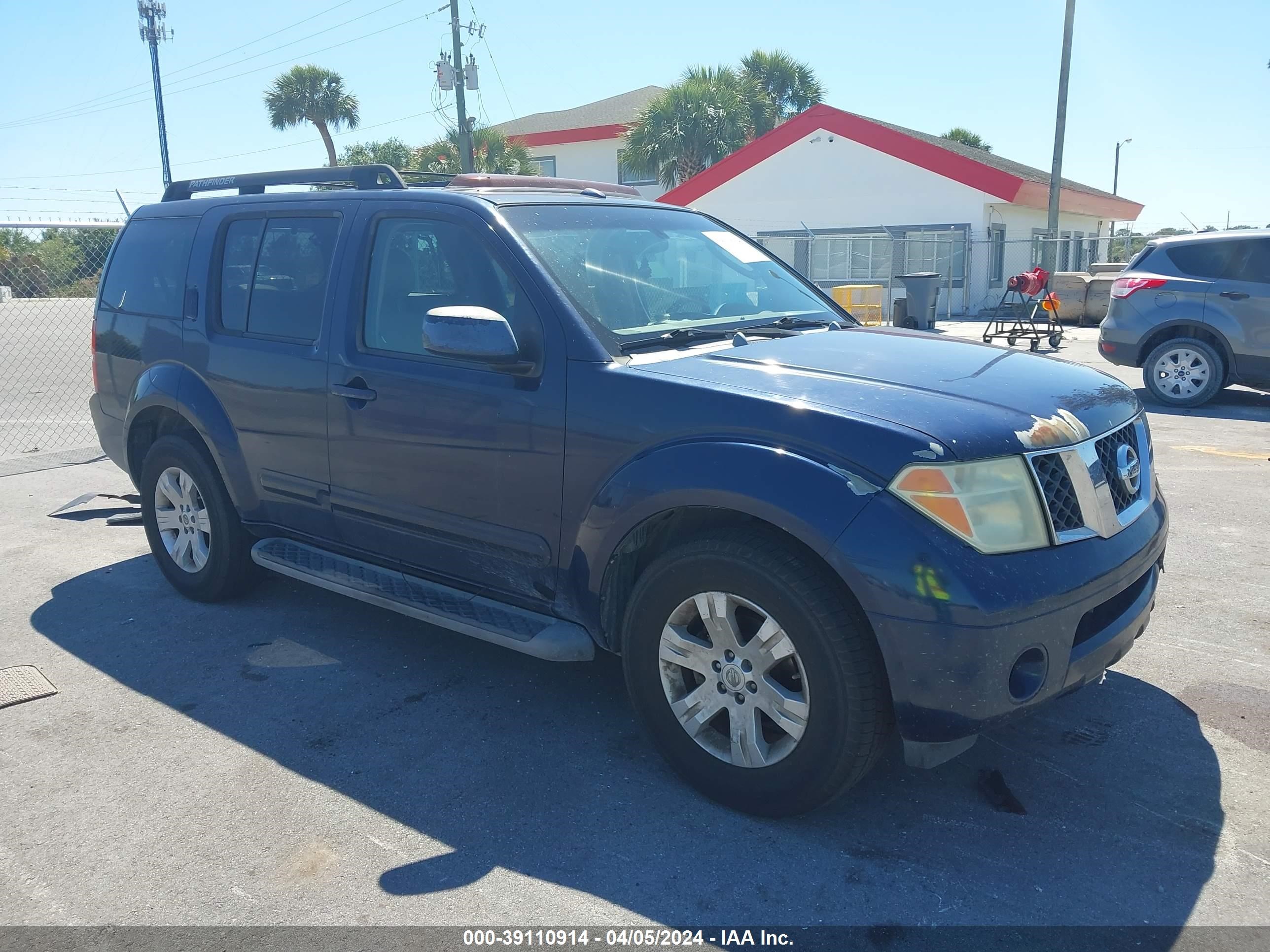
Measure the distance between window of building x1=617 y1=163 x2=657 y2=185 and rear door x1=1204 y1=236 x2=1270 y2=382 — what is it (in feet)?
86.7

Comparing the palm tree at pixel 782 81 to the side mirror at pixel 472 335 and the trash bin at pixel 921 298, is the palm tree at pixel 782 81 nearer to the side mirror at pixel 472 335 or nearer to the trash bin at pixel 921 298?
the trash bin at pixel 921 298

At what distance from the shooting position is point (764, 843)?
9.98 ft

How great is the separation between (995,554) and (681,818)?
1.25 m

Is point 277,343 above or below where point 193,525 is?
above

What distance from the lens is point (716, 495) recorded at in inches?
119

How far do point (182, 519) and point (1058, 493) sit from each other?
13.5ft

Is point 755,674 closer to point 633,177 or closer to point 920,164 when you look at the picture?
point 920,164

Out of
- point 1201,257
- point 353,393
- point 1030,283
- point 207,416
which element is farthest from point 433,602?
point 1030,283

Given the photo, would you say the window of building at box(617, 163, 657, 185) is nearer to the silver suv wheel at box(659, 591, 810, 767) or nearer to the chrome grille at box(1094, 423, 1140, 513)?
the chrome grille at box(1094, 423, 1140, 513)

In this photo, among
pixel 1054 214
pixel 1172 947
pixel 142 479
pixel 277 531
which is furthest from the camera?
pixel 1054 214

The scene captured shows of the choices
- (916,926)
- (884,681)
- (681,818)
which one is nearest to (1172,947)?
(916,926)

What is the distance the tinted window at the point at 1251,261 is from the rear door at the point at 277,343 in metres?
9.29

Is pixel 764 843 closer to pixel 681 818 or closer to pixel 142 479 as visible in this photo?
pixel 681 818

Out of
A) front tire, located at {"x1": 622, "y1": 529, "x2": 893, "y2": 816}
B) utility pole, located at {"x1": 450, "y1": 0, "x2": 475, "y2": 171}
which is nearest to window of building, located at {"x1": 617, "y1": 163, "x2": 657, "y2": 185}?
utility pole, located at {"x1": 450, "y1": 0, "x2": 475, "y2": 171}
